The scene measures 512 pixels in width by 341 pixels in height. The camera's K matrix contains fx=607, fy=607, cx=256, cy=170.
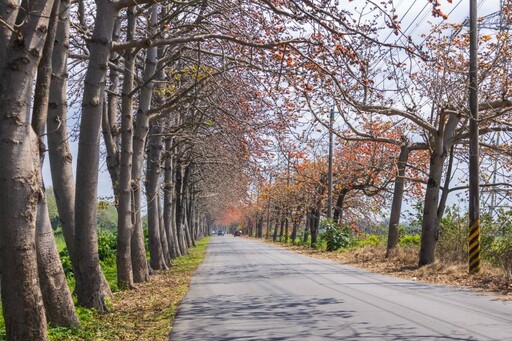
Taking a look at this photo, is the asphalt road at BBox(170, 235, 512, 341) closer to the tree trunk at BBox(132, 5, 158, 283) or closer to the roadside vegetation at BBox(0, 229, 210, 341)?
the roadside vegetation at BBox(0, 229, 210, 341)

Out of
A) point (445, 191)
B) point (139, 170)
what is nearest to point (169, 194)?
point (139, 170)

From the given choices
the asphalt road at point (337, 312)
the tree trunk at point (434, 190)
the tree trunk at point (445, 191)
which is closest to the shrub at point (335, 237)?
the tree trunk at point (445, 191)

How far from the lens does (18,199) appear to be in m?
5.91

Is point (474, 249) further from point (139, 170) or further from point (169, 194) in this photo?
point (169, 194)

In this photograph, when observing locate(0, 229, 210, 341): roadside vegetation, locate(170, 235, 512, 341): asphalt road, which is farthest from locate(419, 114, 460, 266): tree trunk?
locate(0, 229, 210, 341): roadside vegetation

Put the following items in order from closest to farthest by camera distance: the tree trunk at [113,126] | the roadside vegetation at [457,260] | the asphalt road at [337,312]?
the asphalt road at [337,312], the tree trunk at [113,126], the roadside vegetation at [457,260]

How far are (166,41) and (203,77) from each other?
3532mm

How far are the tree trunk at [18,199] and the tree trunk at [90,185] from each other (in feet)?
12.5

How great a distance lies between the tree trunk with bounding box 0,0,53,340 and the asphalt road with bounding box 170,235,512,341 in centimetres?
225

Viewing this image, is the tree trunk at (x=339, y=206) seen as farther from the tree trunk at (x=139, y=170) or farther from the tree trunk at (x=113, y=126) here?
the tree trunk at (x=113, y=126)

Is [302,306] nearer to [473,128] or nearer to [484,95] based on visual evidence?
[473,128]

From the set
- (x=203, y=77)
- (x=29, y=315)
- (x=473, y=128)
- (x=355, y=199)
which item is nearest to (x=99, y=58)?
(x=203, y=77)

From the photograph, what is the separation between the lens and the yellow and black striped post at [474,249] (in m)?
16.6

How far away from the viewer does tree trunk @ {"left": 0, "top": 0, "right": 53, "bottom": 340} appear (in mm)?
5855
